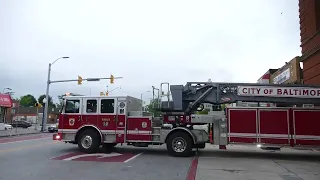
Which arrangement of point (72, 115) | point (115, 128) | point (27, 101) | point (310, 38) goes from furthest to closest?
1. point (27, 101)
2. point (310, 38)
3. point (72, 115)
4. point (115, 128)

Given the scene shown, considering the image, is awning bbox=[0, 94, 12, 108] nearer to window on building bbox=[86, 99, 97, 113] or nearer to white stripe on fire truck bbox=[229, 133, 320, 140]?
window on building bbox=[86, 99, 97, 113]

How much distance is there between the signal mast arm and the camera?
13.1 m

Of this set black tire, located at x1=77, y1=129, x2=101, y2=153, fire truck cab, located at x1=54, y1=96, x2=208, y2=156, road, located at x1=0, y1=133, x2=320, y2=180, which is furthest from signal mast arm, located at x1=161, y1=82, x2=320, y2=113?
black tire, located at x1=77, y1=129, x2=101, y2=153

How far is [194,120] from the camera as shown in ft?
44.0

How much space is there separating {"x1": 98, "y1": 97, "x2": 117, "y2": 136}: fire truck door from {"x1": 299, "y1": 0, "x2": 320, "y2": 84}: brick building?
10.6 metres

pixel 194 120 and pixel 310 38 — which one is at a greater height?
pixel 310 38

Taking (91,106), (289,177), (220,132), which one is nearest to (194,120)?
(220,132)

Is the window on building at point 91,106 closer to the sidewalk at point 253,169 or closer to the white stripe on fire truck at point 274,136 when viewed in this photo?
the sidewalk at point 253,169

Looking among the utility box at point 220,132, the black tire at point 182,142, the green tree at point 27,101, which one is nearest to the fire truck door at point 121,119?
the black tire at point 182,142

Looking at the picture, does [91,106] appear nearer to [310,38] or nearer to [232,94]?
[232,94]

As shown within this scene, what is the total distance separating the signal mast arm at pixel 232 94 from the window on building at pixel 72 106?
13.1ft

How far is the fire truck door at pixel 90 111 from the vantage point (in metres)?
14.1

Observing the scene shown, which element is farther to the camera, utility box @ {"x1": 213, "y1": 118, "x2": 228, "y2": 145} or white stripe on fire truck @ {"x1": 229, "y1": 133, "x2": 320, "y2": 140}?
utility box @ {"x1": 213, "y1": 118, "x2": 228, "y2": 145}

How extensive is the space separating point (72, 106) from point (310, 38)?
42.8ft
